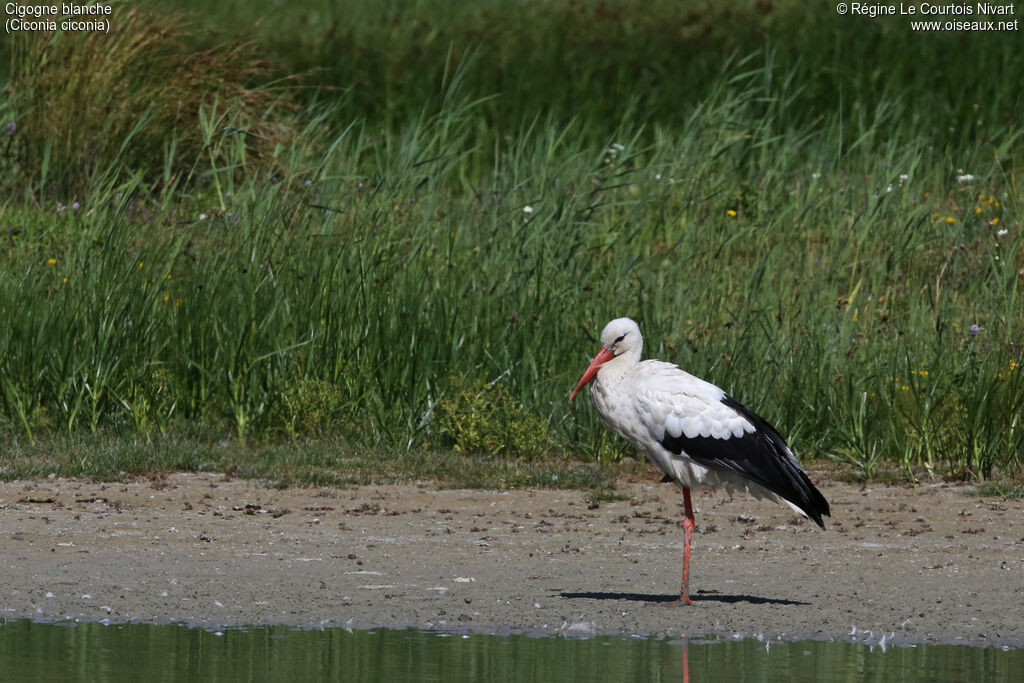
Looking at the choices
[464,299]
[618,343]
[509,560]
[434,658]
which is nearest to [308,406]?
[464,299]

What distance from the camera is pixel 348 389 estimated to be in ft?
34.7

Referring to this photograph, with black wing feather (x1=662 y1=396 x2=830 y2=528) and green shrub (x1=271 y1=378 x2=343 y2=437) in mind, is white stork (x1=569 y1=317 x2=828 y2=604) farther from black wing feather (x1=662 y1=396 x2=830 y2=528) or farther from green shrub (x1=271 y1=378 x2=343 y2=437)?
green shrub (x1=271 y1=378 x2=343 y2=437)

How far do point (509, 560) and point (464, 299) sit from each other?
12.1ft

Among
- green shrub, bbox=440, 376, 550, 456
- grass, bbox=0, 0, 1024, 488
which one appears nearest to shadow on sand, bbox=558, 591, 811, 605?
grass, bbox=0, 0, 1024, 488

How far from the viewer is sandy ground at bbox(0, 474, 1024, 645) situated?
6668 millimetres

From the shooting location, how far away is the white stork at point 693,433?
7.02 m

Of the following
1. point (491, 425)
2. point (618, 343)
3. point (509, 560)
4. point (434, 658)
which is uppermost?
point (618, 343)

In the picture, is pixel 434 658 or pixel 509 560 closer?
pixel 434 658

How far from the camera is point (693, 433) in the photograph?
7.12 m

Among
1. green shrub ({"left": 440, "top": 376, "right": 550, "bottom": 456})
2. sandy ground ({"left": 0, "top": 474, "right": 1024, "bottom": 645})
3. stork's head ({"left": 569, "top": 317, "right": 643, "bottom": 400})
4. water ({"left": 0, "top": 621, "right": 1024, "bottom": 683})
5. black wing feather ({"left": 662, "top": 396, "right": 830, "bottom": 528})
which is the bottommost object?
sandy ground ({"left": 0, "top": 474, "right": 1024, "bottom": 645})

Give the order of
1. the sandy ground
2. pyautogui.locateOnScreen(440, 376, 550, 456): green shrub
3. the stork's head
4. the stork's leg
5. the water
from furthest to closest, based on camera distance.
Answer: pyautogui.locateOnScreen(440, 376, 550, 456): green shrub
the stork's head
the stork's leg
the sandy ground
the water

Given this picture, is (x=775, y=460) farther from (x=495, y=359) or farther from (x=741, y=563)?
(x=495, y=359)

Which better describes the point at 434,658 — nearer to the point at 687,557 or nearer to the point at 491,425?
the point at 687,557

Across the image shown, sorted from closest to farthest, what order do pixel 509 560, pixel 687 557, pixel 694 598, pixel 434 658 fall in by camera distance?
pixel 434 658 → pixel 687 557 → pixel 694 598 → pixel 509 560
